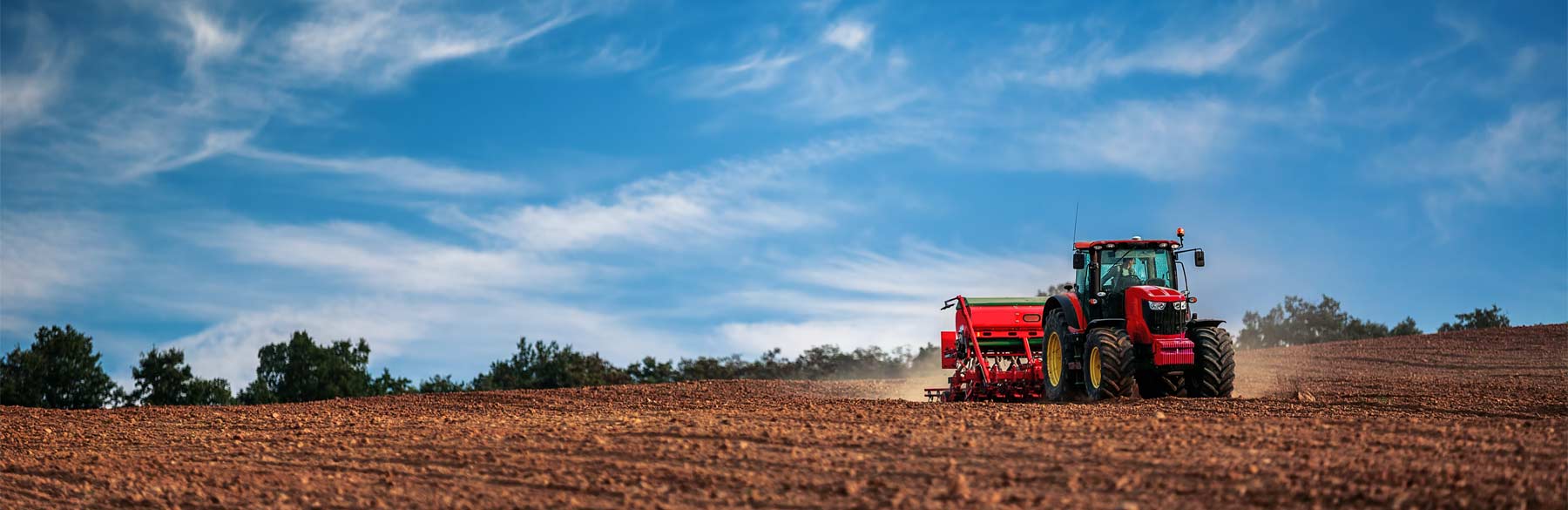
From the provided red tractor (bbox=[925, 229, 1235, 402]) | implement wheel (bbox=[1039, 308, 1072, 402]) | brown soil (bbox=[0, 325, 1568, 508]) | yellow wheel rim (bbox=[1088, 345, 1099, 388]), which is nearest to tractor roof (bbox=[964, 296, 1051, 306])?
red tractor (bbox=[925, 229, 1235, 402])

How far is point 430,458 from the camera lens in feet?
31.3

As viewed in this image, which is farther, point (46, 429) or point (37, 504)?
point (46, 429)

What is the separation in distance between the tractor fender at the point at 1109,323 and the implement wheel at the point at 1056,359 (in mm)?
398

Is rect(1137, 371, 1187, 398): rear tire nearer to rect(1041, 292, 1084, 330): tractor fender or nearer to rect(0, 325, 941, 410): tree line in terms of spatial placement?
rect(1041, 292, 1084, 330): tractor fender

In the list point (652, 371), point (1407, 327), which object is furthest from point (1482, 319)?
point (652, 371)

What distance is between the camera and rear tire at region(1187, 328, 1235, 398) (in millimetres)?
15062

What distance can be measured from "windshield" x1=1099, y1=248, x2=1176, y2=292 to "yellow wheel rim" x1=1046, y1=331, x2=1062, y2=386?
103 cm

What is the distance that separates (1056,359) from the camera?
16875 mm

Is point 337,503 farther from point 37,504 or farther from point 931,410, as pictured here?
point 931,410

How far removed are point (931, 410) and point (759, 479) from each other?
173 inches

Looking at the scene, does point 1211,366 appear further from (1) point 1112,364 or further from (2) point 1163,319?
(1) point 1112,364

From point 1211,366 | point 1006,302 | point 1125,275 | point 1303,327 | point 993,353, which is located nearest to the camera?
point 1211,366

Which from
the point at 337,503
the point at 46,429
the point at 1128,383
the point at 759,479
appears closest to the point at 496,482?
the point at 337,503

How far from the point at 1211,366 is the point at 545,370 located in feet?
80.8
